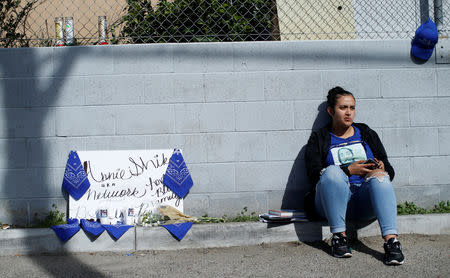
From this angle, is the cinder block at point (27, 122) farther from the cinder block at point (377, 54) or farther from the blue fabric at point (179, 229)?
the cinder block at point (377, 54)

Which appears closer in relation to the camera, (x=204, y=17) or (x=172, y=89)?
(x=172, y=89)

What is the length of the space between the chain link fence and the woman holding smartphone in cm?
125

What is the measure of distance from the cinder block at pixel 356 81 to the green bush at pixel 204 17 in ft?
3.18

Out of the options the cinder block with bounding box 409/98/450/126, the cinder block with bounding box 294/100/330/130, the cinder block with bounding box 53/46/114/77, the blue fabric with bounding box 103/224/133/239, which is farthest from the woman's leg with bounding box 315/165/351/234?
the cinder block with bounding box 53/46/114/77

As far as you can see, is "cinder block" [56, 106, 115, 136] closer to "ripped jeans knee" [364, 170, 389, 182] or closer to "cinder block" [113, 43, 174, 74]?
"cinder block" [113, 43, 174, 74]

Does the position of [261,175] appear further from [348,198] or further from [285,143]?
[348,198]

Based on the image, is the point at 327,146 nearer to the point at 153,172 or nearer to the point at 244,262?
the point at 244,262

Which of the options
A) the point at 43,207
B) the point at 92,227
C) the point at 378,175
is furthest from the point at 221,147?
the point at 43,207

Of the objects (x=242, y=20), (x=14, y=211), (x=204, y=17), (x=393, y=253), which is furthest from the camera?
(x=204, y=17)

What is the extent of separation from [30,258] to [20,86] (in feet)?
4.97

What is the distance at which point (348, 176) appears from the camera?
361cm

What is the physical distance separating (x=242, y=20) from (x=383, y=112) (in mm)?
1786

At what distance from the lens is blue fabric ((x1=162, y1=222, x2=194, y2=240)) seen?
367cm

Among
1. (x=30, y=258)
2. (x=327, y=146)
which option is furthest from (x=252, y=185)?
(x=30, y=258)
